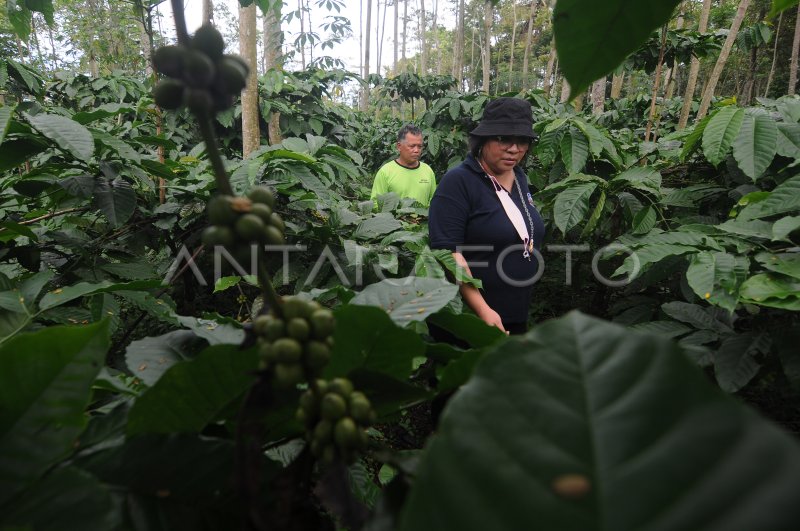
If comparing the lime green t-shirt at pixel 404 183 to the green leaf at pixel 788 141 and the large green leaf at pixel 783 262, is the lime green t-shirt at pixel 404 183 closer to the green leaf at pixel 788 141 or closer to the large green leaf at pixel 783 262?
the green leaf at pixel 788 141

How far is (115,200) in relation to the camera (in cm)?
174

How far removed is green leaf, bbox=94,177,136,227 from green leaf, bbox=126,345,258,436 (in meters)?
1.48

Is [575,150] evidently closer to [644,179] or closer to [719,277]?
[644,179]

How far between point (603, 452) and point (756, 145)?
2.39 meters

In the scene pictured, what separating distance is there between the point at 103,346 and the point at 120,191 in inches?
60.7

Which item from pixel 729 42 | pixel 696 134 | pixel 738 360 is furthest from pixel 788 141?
pixel 729 42

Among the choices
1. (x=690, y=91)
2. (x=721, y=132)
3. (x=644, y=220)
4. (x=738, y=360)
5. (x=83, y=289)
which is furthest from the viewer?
(x=690, y=91)

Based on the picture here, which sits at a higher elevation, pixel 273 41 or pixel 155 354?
pixel 273 41

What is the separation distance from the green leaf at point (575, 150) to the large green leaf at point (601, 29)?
8.03 ft

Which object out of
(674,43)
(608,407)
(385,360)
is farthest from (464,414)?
(674,43)

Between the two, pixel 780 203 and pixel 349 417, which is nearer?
pixel 349 417

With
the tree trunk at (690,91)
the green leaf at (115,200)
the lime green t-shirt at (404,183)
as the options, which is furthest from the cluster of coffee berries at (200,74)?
the tree trunk at (690,91)

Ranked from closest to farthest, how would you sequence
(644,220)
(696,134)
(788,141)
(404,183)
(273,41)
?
(788,141) < (696,134) < (644,220) < (404,183) < (273,41)

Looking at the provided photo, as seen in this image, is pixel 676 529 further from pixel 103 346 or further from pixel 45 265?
pixel 45 265
